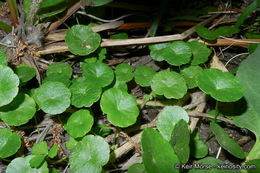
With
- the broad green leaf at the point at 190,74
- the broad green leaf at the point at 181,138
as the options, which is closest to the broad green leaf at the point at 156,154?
the broad green leaf at the point at 181,138

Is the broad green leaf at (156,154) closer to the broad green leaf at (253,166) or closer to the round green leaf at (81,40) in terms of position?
the broad green leaf at (253,166)

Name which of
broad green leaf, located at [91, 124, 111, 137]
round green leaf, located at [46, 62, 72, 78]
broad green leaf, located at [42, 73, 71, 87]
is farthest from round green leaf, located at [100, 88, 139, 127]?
round green leaf, located at [46, 62, 72, 78]

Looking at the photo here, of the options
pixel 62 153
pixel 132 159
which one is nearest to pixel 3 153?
pixel 62 153

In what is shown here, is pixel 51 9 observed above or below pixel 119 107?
above

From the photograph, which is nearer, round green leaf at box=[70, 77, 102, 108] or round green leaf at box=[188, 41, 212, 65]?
round green leaf at box=[70, 77, 102, 108]

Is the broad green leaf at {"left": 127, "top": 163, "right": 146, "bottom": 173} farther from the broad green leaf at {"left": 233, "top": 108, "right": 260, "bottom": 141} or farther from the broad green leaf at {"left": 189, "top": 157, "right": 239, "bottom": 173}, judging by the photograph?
the broad green leaf at {"left": 233, "top": 108, "right": 260, "bottom": 141}

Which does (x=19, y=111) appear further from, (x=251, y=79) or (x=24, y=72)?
(x=251, y=79)

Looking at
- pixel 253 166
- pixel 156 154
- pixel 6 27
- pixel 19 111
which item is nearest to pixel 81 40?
pixel 6 27
